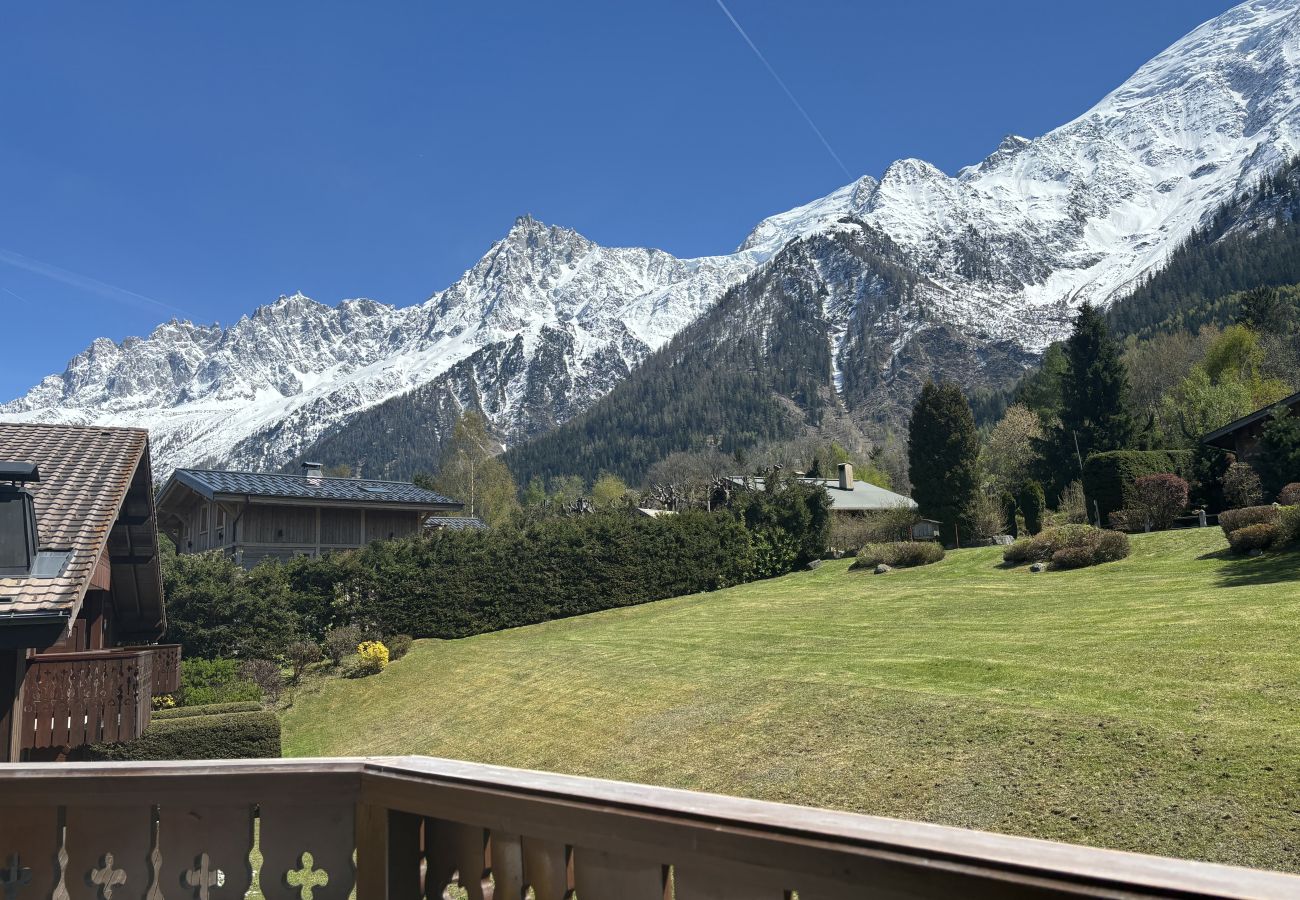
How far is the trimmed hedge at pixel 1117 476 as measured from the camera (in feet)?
96.8

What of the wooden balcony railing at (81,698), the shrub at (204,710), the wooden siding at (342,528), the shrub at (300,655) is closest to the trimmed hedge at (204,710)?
the shrub at (204,710)

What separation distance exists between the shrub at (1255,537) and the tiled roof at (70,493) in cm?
2251

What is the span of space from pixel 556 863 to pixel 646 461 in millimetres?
166956

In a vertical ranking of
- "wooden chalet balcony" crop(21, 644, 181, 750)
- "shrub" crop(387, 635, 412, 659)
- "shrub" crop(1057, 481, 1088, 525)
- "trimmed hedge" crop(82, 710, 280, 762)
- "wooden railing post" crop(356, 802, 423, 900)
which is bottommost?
"trimmed hedge" crop(82, 710, 280, 762)

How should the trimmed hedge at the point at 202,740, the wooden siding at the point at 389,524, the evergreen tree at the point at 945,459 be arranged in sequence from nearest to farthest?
1. the trimmed hedge at the point at 202,740
2. the evergreen tree at the point at 945,459
3. the wooden siding at the point at 389,524

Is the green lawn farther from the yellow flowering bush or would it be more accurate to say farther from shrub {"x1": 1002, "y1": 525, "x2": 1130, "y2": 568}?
shrub {"x1": 1002, "y1": 525, "x2": 1130, "y2": 568}

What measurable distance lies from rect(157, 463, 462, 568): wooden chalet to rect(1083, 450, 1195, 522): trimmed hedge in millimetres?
24908

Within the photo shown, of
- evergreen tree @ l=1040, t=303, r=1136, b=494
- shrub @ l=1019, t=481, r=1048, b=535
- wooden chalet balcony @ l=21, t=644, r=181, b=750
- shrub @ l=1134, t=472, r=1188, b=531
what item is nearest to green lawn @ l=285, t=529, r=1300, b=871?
shrub @ l=1134, t=472, r=1188, b=531

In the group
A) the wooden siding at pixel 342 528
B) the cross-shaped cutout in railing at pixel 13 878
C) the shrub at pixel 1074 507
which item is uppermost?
the wooden siding at pixel 342 528

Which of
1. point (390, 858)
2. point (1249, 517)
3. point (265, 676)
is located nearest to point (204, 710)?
point (265, 676)

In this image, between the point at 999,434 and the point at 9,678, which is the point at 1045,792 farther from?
the point at 999,434

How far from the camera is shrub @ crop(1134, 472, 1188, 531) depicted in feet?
91.6

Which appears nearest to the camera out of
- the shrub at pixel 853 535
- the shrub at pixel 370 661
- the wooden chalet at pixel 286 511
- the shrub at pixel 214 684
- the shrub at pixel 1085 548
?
the shrub at pixel 214 684

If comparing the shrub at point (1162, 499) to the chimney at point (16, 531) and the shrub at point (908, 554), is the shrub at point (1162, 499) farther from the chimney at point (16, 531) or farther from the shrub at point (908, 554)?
the chimney at point (16, 531)
